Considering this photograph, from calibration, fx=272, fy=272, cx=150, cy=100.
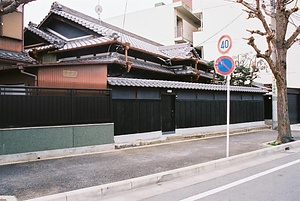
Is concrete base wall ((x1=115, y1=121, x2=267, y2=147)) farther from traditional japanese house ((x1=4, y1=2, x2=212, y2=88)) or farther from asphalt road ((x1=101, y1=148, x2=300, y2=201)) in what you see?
asphalt road ((x1=101, y1=148, x2=300, y2=201))

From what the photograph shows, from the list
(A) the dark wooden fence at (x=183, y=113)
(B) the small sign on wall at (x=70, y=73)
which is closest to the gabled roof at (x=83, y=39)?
(A) the dark wooden fence at (x=183, y=113)

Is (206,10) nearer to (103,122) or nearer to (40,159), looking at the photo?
(103,122)

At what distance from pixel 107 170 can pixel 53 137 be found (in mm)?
2663

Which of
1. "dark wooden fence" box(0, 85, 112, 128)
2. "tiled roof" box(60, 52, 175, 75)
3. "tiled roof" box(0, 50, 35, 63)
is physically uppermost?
"tiled roof" box(60, 52, 175, 75)

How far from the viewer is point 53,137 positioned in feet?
29.0

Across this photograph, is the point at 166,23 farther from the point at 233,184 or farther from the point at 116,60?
the point at 233,184

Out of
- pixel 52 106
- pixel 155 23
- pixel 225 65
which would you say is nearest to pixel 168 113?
pixel 225 65

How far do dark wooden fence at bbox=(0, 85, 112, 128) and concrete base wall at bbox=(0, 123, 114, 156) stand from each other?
20 centimetres

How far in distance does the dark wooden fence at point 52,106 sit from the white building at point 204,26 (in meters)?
23.0

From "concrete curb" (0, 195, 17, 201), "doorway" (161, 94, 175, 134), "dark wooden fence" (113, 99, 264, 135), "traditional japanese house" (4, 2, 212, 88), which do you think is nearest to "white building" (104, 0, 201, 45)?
"traditional japanese house" (4, 2, 212, 88)

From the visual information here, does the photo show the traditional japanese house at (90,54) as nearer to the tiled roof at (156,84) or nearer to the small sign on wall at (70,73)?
the small sign on wall at (70,73)

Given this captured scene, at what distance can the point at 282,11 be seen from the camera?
37.9ft

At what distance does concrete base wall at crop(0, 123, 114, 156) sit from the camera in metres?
7.99

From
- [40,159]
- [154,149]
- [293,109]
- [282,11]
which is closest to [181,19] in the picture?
[293,109]
